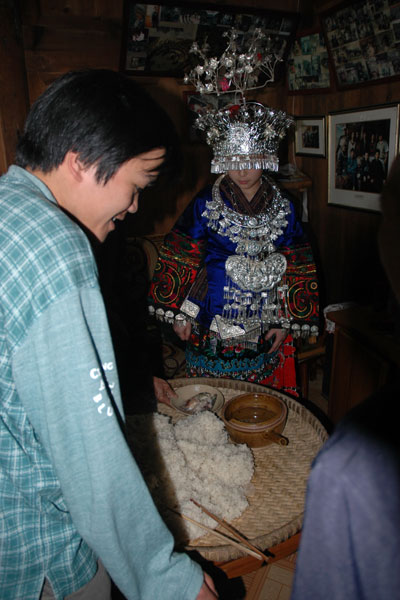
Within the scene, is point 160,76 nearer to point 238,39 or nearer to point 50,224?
point 238,39

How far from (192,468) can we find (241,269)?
Answer: 0.96m

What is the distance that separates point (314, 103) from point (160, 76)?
3.50 feet

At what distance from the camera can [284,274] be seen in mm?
1945

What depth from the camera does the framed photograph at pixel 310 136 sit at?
9.59ft

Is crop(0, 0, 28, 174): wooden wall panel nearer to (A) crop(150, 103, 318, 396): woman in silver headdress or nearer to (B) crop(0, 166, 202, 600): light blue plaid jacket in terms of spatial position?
(A) crop(150, 103, 318, 396): woman in silver headdress

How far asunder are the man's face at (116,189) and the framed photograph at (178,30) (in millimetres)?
2144

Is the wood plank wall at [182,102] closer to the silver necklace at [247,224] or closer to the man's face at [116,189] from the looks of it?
the silver necklace at [247,224]

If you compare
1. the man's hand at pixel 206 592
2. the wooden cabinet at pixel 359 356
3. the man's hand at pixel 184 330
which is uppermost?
the man's hand at pixel 206 592

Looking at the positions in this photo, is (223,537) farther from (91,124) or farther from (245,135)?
(245,135)

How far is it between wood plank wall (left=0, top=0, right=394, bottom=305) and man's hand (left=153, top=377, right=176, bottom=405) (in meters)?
1.46

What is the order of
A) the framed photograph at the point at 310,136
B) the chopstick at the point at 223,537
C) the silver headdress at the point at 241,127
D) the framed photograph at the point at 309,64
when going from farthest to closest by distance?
the framed photograph at the point at 310,136 < the framed photograph at the point at 309,64 < the silver headdress at the point at 241,127 < the chopstick at the point at 223,537

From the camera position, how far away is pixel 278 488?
1.08 meters

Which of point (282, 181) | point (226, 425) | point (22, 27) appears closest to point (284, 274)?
point (226, 425)

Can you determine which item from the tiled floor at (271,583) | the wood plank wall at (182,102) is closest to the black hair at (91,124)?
the tiled floor at (271,583)
